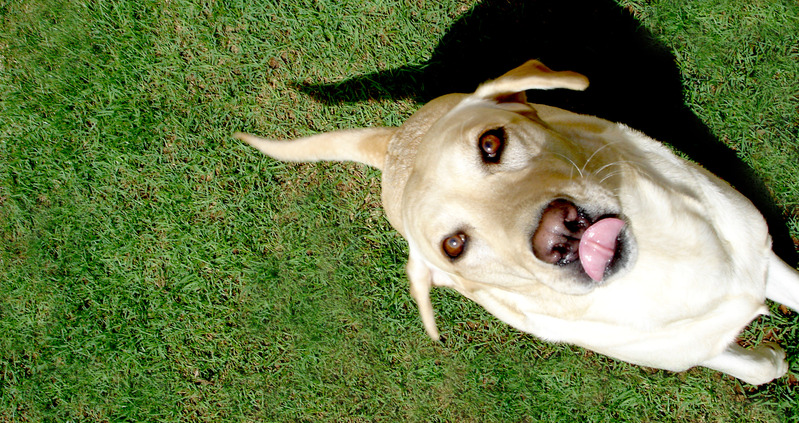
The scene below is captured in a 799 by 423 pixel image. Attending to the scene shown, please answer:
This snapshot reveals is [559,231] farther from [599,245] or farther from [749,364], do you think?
[749,364]

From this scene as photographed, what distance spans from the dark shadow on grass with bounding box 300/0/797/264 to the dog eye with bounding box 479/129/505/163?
75.4 inches

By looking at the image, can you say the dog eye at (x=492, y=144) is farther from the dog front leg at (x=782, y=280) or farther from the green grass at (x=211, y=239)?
the green grass at (x=211, y=239)

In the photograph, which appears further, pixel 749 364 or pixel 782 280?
pixel 749 364

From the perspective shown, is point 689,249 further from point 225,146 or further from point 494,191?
point 225,146

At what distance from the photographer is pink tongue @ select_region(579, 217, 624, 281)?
2207 mm

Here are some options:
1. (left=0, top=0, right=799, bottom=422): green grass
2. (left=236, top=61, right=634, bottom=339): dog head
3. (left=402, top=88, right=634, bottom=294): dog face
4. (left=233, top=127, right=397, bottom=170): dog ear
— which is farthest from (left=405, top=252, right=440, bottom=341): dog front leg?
(left=0, top=0, right=799, bottom=422): green grass

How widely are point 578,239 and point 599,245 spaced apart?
0.12 meters

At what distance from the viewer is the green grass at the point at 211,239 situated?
14.7 feet

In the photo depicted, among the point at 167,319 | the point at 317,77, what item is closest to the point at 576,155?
the point at 317,77

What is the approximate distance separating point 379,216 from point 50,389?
12.3ft

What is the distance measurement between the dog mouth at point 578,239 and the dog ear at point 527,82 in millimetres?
709

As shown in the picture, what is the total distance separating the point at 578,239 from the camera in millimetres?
2195

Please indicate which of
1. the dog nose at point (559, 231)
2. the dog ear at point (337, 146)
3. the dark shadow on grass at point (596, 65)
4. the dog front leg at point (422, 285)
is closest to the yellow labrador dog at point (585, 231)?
the dog nose at point (559, 231)

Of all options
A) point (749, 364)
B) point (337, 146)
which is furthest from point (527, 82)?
point (749, 364)
